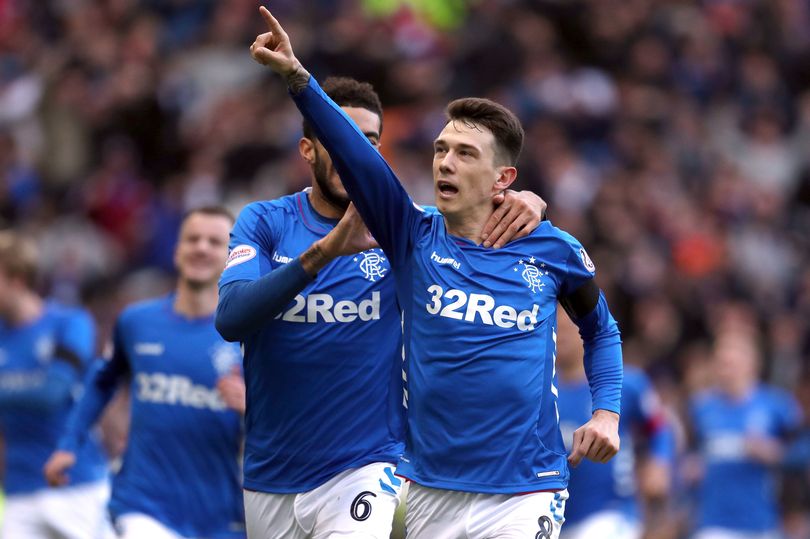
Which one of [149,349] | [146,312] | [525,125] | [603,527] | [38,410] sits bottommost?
[603,527]

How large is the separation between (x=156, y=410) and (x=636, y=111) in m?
10.5

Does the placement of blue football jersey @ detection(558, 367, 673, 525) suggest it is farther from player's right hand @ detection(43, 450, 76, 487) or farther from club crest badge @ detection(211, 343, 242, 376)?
player's right hand @ detection(43, 450, 76, 487)

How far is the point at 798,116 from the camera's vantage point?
1838 centimetres

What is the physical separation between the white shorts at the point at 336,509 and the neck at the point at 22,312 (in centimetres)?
375

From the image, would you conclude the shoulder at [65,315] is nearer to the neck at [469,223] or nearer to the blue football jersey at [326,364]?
the blue football jersey at [326,364]

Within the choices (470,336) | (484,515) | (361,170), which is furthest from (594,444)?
(361,170)

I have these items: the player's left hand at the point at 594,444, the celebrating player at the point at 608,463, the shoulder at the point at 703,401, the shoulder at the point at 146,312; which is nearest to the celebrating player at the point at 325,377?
the player's left hand at the point at 594,444

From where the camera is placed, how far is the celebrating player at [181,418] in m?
8.08

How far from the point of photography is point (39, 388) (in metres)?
9.78

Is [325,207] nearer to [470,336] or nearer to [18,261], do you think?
[470,336]

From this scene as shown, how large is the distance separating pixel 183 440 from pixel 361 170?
8.94ft

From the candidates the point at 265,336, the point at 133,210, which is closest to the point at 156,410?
the point at 265,336

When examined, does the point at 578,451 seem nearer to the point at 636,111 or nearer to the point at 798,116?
the point at 636,111

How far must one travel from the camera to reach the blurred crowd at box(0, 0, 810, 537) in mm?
15602
